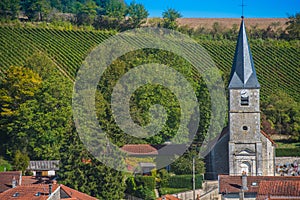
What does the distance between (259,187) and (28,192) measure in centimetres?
1050

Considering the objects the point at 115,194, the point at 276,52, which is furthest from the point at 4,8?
the point at 115,194

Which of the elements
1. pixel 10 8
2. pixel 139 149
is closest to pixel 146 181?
pixel 139 149

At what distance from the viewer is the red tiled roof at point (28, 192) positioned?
128ft

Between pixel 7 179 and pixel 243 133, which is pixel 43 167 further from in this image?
pixel 243 133

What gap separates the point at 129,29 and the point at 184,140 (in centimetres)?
3651

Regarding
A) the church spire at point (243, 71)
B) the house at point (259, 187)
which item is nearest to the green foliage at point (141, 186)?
the house at point (259, 187)

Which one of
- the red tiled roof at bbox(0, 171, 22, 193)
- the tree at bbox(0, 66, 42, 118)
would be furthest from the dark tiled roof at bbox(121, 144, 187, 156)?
the red tiled roof at bbox(0, 171, 22, 193)

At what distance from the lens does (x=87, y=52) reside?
2726 inches

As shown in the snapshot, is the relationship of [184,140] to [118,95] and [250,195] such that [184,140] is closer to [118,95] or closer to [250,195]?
[118,95]

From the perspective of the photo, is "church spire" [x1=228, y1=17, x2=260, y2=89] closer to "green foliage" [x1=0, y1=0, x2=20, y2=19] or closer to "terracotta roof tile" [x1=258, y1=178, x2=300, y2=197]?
"terracotta roof tile" [x1=258, y1=178, x2=300, y2=197]

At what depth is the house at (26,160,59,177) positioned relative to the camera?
5056 centimetres

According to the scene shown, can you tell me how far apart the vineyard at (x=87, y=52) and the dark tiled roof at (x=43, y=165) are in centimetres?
1653

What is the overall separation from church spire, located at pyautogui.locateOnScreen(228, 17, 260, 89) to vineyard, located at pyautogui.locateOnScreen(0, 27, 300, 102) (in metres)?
19.2

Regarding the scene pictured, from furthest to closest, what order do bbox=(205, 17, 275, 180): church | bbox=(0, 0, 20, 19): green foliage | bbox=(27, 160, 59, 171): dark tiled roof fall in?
bbox=(0, 0, 20, 19): green foliage < bbox=(27, 160, 59, 171): dark tiled roof < bbox=(205, 17, 275, 180): church
